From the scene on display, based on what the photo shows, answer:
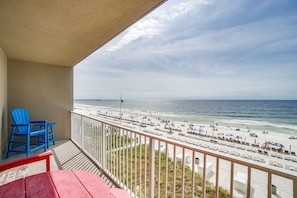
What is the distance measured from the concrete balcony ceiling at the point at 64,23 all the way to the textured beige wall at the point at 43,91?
89 centimetres

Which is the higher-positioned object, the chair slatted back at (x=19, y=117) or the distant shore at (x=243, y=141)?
the chair slatted back at (x=19, y=117)

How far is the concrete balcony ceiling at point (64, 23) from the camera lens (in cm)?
163

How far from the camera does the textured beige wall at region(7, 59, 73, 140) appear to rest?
3.76 m

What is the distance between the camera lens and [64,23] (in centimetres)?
202

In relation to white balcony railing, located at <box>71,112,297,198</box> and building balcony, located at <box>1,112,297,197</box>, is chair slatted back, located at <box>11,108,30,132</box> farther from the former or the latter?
white balcony railing, located at <box>71,112,297,198</box>

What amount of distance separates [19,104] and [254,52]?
24.3 meters

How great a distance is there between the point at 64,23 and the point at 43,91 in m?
2.94

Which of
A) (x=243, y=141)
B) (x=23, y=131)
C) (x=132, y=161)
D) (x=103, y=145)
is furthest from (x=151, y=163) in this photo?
(x=243, y=141)

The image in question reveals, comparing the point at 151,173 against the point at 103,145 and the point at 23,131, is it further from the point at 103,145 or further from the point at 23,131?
the point at 23,131

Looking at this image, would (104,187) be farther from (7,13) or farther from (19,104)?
(19,104)

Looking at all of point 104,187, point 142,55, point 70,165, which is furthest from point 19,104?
point 142,55

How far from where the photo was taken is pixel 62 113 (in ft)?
14.5

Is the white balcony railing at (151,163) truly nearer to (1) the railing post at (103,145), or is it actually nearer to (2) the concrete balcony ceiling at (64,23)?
(1) the railing post at (103,145)

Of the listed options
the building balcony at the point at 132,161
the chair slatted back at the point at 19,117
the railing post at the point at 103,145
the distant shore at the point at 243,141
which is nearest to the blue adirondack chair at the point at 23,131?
the chair slatted back at the point at 19,117
